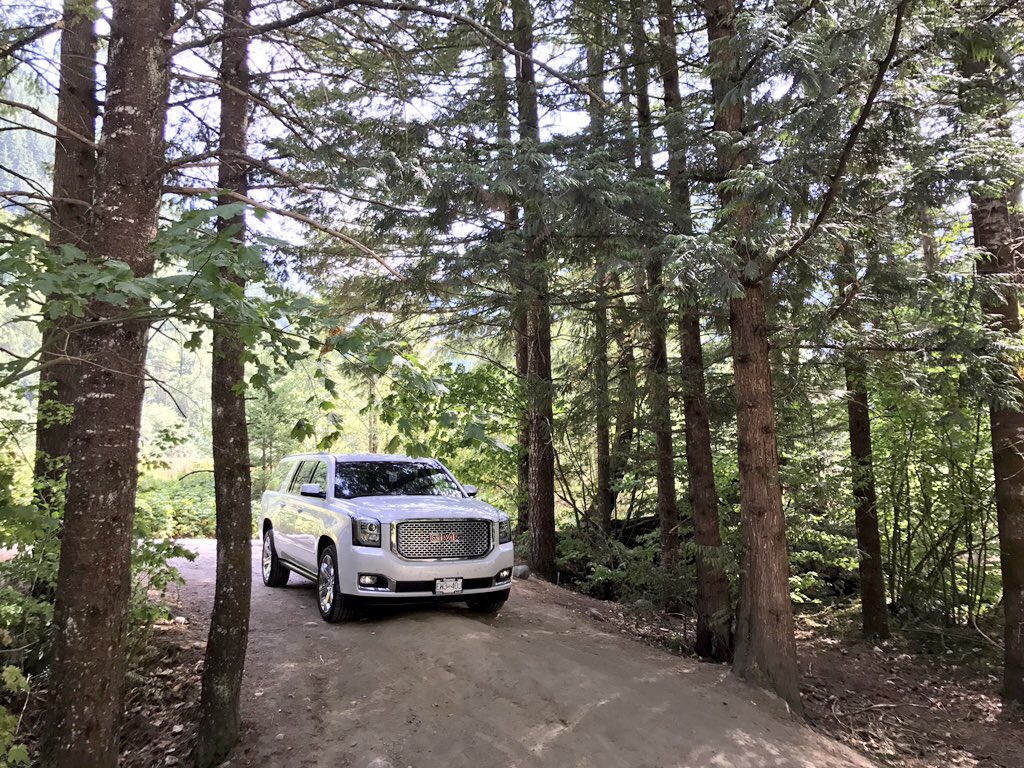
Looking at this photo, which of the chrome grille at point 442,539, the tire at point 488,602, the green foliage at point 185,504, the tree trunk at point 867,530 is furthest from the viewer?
the tree trunk at point 867,530

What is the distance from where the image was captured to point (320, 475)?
8953 mm

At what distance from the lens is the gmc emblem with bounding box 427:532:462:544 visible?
25.0ft

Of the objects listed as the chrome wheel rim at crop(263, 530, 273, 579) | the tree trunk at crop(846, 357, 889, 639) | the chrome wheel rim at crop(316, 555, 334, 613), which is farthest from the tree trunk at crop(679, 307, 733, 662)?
the chrome wheel rim at crop(263, 530, 273, 579)

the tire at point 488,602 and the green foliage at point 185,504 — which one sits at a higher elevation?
the green foliage at point 185,504

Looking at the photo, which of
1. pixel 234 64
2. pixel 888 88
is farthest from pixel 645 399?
pixel 234 64

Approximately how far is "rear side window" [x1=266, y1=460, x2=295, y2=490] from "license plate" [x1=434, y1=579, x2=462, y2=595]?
3688 millimetres

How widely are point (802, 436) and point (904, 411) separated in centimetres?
149

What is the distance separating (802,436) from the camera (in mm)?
10555

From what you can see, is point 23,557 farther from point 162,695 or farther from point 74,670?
point 74,670

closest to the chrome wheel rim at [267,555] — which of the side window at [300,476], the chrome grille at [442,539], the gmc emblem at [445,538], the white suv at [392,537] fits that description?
the white suv at [392,537]

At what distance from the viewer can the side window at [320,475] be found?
8719mm

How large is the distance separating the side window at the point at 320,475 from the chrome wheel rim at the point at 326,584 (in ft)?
3.42

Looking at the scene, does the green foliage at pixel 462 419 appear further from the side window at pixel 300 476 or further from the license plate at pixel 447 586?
the side window at pixel 300 476

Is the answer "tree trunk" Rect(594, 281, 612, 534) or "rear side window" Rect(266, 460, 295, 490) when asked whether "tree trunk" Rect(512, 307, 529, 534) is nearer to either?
"tree trunk" Rect(594, 281, 612, 534)
